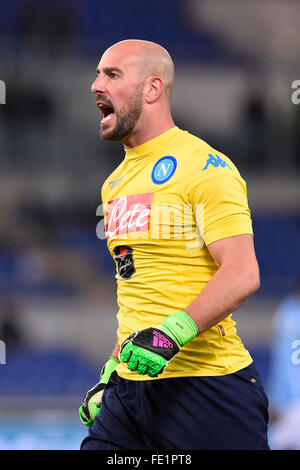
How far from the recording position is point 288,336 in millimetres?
4895

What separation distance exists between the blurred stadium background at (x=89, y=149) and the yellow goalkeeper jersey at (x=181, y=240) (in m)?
5.45

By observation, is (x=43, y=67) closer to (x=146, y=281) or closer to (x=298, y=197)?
(x=298, y=197)

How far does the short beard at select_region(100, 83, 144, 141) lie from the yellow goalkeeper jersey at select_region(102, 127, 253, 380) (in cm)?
17

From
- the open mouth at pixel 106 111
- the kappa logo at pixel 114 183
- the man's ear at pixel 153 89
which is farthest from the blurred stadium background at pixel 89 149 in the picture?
the man's ear at pixel 153 89

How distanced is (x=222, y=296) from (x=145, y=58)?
85 centimetres

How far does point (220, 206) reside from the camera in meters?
1.87

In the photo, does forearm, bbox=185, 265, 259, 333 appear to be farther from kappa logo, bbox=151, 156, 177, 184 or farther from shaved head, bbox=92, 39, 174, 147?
shaved head, bbox=92, 39, 174, 147

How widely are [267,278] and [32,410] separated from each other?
134 inches

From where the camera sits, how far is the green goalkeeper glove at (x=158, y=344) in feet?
5.75

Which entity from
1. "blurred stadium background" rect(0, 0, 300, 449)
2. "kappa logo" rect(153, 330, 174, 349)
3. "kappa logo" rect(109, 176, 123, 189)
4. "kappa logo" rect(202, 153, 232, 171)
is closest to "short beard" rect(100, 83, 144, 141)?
"kappa logo" rect(109, 176, 123, 189)

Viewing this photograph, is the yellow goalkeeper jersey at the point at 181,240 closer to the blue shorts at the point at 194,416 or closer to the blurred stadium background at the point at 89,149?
the blue shorts at the point at 194,416

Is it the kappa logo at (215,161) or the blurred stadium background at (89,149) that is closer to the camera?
the kappa logo at (215,161)

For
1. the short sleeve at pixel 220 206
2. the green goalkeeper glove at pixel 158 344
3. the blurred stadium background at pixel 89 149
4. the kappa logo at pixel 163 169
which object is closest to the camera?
the green goalkeeper glove at pixel 158 344
